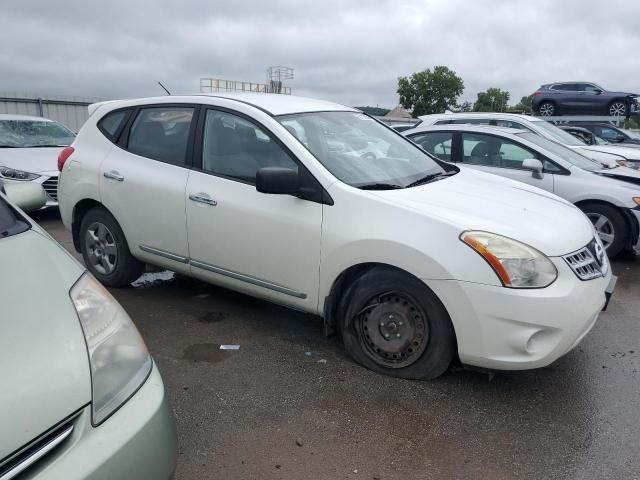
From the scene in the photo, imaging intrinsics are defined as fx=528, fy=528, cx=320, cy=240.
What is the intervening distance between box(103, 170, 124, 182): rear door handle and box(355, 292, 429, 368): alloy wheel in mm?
2333

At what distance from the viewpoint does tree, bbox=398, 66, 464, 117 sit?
70250mm

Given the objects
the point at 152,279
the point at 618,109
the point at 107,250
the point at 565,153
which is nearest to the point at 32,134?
the point at 152,279

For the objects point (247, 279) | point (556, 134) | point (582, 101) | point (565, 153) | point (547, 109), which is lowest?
point (247, 279)

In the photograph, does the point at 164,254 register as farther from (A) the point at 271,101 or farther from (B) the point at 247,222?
A: (A) the point at 271,101

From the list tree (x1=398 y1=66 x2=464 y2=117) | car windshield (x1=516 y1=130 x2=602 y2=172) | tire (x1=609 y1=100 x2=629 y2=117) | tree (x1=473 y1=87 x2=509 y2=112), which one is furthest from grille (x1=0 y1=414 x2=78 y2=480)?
tree (x1=473 y1=87 x2=509 y2=112)

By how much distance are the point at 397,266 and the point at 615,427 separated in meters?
1.43

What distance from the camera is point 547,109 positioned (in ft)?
58.9

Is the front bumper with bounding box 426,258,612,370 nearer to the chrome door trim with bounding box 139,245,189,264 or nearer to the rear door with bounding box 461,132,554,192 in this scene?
the chrome door trim with bounding box 139,245,189,264

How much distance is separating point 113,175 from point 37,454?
3296 mm

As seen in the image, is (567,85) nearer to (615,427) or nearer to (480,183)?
(480,183)

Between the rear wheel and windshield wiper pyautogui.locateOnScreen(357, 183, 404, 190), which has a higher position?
the rear wheel

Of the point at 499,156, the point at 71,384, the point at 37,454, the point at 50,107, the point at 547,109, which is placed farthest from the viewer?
the point at 547,109

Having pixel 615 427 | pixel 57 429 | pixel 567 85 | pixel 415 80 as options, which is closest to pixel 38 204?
pixel 57 429

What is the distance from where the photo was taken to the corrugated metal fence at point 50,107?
49.0 feet
